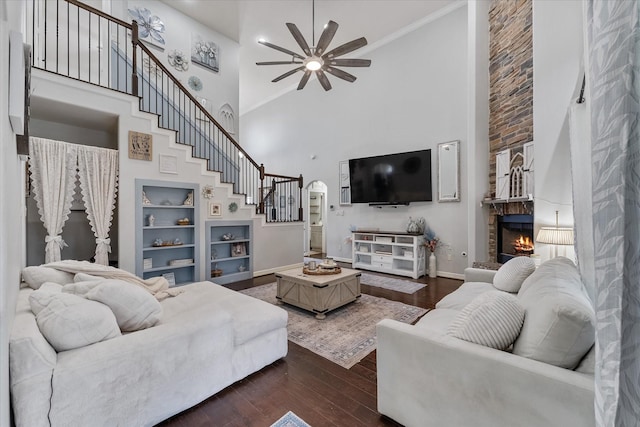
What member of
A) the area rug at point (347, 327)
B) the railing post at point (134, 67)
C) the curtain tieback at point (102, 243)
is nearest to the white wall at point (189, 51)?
the railing post at point (134, 67)

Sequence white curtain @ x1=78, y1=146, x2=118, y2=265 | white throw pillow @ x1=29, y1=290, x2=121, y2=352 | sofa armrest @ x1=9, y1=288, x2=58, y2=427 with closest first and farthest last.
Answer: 1. sofa armrest @ x1=9, y1=288, x2=58, y2=427
2. white throw pillow @ x1=29, y1=290, x2=121, y2=352
3. white curtain @ x1=78, y1=146, x2=118, y2=265

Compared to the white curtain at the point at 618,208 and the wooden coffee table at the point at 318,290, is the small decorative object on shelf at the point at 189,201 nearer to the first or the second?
the wooden coffee table at the point at 318,290

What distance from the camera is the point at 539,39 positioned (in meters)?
3.30

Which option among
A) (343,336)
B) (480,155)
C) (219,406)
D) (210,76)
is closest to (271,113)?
(210,76)

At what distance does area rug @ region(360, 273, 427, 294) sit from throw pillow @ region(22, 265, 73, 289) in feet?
12.7

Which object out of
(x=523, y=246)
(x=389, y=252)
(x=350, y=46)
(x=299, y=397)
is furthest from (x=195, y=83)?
(x=523, y=246)

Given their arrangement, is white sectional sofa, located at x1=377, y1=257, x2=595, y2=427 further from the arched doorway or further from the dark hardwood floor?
the arched doorway

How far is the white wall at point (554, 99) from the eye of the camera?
120 inches

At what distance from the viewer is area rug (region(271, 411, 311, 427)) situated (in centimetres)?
164

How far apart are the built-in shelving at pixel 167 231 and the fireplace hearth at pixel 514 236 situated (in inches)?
191

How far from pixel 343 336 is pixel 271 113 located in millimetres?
7797

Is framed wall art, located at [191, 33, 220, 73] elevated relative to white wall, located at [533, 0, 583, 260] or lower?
elevated

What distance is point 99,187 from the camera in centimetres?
368

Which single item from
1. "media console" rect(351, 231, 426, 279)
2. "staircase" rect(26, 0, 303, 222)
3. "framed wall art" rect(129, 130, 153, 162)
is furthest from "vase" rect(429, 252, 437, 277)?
"framed wall art" rect(129, 130, 153, 162)
